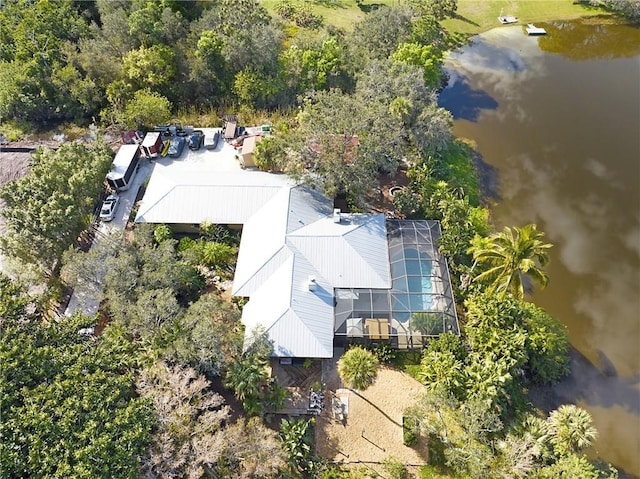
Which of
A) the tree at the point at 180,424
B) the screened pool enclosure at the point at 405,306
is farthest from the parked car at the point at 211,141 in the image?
the tree at the point at 180,424

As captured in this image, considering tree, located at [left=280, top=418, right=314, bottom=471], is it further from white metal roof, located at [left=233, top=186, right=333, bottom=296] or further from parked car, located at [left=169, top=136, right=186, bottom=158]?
parked car, located at [left=169, top=136, right=186, bottom=158]

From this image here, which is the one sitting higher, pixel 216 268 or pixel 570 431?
pixel 570 431

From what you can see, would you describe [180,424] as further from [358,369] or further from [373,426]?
[373,426]

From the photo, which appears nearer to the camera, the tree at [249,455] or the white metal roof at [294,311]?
the tree at [249,455]

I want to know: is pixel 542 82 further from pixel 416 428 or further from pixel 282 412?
pixel 282 412

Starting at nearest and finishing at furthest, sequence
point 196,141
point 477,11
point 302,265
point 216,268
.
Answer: point 302,265
point 216,268
point 196,141
point 477,11

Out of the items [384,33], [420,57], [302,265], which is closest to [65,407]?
[302,265]

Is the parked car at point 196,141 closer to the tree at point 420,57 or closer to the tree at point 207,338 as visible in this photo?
the tree at point 207,338
